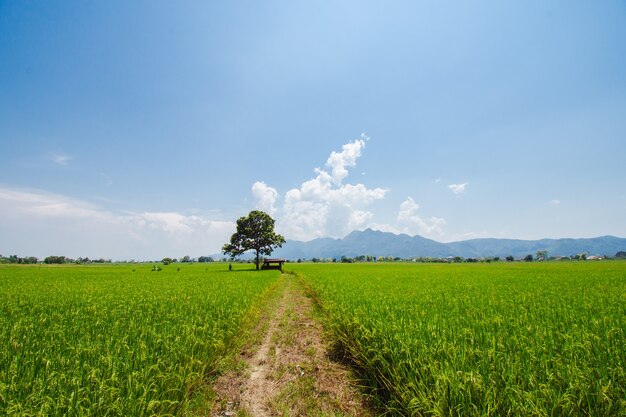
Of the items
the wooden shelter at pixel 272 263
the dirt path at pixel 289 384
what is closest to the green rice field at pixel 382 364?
the dirt path at pixel 289 384

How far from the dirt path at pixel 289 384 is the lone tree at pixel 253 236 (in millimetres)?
50391

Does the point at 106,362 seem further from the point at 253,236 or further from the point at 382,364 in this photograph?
the point at 253,236

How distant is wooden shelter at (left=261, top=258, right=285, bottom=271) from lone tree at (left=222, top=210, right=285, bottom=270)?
2430mm

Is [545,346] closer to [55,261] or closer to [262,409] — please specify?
[262,409]

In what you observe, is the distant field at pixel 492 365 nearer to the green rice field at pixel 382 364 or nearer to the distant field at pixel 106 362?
the green rice field at pixel 382 364

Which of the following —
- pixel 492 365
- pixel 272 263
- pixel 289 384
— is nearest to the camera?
pixel 492 365

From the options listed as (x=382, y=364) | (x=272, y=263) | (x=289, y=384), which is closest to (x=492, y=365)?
(x=382, y=364)

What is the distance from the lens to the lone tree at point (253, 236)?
193ft

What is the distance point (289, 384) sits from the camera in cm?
637

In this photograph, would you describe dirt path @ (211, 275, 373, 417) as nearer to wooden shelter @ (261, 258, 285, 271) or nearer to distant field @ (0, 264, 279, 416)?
distant field @ (0, 264, 279, 416)

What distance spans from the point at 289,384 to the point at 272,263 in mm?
52491

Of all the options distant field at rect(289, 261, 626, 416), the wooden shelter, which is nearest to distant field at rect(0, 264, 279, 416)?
distant field at rect(289, 261, 626, 416)

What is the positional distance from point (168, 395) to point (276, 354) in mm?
4006

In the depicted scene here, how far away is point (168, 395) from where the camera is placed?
4.82 metres
